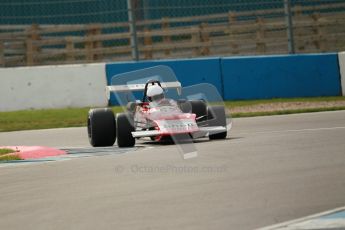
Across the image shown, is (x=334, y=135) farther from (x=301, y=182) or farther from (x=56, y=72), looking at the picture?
(x=56, y=72)

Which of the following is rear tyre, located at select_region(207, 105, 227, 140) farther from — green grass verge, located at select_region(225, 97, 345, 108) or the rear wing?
green grass verge, located at select_region(225, 97, 345, 108)

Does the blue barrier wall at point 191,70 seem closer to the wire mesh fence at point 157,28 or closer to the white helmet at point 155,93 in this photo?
the wire mesh fence at point 157,28

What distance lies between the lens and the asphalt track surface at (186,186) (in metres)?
7.05

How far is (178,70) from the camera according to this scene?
67.2 feet

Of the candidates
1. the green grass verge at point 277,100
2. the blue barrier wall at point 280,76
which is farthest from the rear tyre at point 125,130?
the blue barrier wall at point 280,76

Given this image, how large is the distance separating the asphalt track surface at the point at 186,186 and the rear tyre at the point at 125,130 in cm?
26

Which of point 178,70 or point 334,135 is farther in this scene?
point 178,70

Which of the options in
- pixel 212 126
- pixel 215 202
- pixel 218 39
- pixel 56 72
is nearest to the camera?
pixel 215 202

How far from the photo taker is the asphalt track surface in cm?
705

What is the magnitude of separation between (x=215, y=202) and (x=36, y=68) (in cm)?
1320

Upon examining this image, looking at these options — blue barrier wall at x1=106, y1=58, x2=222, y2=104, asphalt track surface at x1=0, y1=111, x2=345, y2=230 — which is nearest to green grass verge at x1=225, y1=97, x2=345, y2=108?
blue barrier wall at x1=106, y1=58, x2=222, y2=104

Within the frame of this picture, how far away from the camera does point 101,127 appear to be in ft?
45.9

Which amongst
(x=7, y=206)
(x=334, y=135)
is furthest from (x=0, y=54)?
(x=7, y=206)

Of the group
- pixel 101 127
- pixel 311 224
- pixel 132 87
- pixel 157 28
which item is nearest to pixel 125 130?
pixel 101 127
